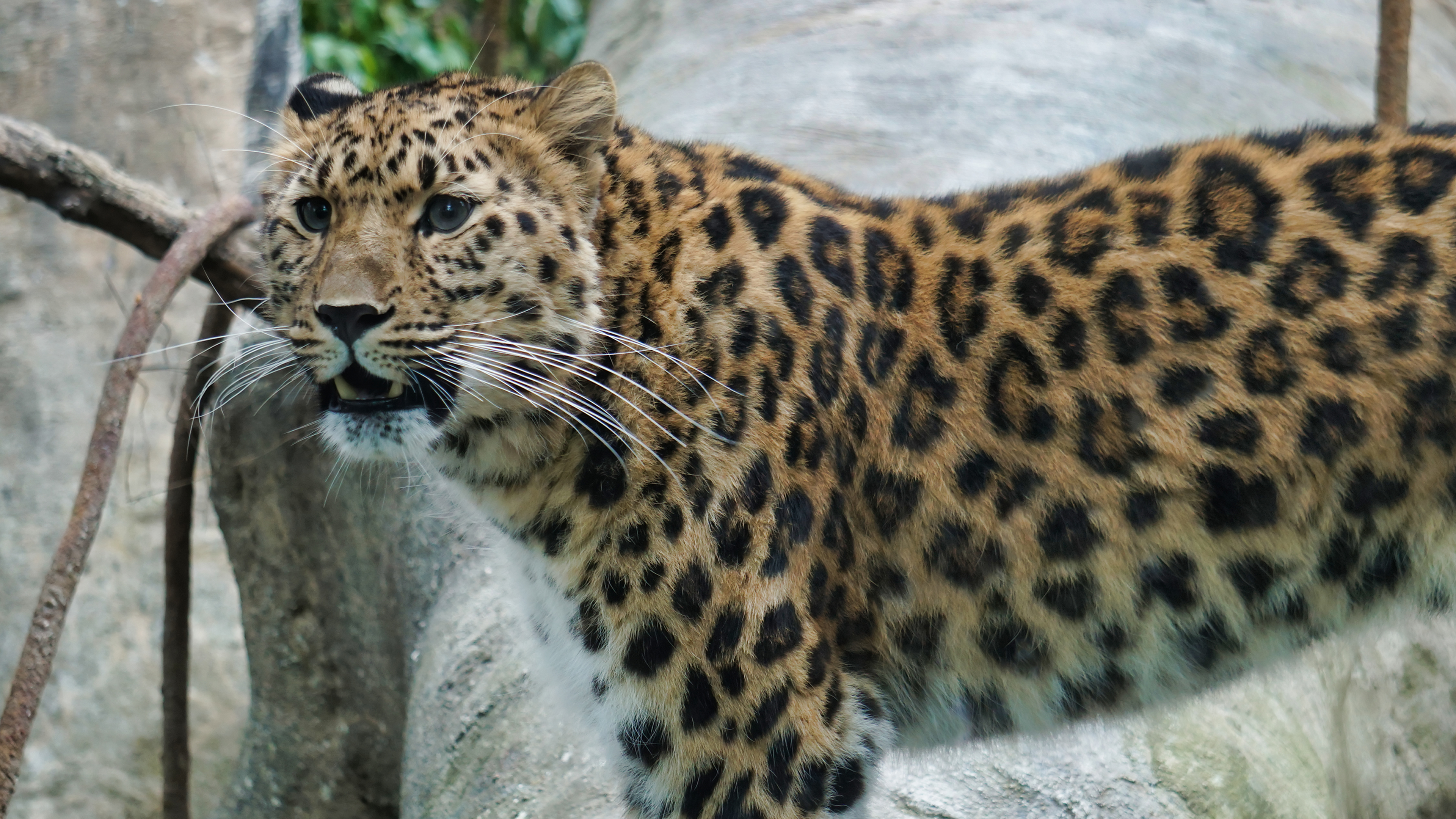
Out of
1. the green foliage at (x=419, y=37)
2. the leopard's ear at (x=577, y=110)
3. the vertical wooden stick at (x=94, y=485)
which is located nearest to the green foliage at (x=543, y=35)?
the green foliage at (x=419, y=37)

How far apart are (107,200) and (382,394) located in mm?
2672

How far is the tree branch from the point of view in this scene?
5.18 meters

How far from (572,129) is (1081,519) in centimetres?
183

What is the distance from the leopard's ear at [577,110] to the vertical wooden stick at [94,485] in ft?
5.97

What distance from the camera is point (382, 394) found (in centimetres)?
359

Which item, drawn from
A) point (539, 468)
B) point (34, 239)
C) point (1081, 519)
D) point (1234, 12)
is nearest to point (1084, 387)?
point (1081, 519)

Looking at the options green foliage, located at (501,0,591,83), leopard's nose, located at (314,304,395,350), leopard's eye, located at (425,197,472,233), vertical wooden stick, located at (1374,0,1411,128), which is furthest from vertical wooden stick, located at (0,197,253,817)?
green foliage, located at (501,0,591,83)

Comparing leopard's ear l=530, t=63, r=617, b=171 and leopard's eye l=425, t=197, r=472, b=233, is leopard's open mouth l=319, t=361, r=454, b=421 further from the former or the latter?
leopard's ear l=530, t=63, r=617, b=171

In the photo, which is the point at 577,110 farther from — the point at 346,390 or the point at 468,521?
the point at 468,521

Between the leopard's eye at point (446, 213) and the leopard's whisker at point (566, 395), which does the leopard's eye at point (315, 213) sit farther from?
the leopard's whisker at point (566, 395)

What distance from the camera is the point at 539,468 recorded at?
384 cm

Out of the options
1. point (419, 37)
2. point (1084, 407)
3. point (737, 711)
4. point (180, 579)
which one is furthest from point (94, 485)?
point (419, 37)

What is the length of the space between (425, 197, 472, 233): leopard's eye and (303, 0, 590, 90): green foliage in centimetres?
854

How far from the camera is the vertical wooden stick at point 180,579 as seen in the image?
6.05 metres
